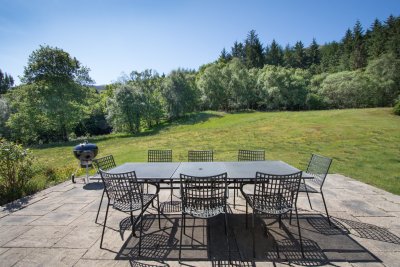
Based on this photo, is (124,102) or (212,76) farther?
(212,76)

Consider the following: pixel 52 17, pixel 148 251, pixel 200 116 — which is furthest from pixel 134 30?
pixel 200 116

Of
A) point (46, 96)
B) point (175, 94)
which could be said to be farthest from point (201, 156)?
point (175, 94)

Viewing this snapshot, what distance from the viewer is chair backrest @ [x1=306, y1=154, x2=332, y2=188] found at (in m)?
3.32

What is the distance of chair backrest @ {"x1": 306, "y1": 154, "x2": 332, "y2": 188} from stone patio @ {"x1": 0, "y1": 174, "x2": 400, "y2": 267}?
23.1 inches

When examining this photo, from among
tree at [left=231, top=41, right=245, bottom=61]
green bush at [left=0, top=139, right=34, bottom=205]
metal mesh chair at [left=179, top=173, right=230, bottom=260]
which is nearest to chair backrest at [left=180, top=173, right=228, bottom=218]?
metal mesh chair at [left=179, top=173, right=230, bottom=260]

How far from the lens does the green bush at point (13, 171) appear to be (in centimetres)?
457

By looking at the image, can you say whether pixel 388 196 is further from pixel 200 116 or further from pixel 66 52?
pixel 66 52

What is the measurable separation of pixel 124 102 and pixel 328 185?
18018 millimetres

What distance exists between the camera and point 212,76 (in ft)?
102

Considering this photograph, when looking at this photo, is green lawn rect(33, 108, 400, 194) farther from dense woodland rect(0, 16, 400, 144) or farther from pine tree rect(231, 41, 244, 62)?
pine tree rect(231, 41, 244, 62)

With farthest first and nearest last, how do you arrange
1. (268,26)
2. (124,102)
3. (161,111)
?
(161,111), (124,102), (268,26)

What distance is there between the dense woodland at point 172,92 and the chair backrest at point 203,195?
18.5 m

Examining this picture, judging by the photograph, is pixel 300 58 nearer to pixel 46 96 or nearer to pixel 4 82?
pixel 46 96

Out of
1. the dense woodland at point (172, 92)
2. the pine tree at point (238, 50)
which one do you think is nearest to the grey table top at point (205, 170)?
the dense woodland at point (172, 92)
